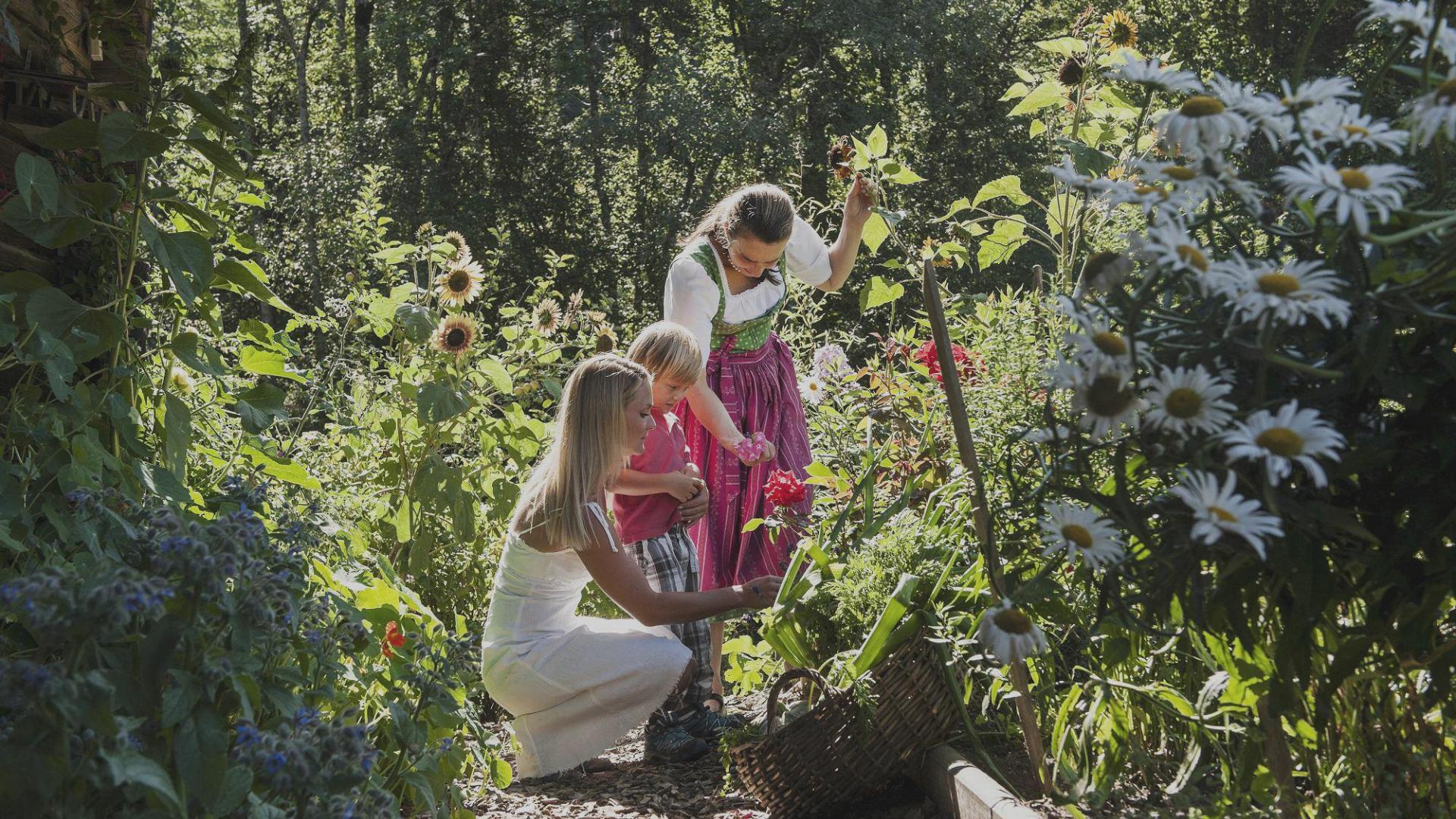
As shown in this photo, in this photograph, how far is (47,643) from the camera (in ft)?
3.92

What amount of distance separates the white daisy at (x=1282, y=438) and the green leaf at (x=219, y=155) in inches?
57.3

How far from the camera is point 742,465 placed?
146 inches

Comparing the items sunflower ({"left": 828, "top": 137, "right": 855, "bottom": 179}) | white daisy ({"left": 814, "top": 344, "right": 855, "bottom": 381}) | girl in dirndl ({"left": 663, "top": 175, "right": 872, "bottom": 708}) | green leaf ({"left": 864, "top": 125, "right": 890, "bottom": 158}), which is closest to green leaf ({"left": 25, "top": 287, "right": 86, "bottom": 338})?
green leaf ({"left": 864, "top": 125, "right": 890, "bottom": 158})

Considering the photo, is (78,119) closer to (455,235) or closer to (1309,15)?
(455,235)

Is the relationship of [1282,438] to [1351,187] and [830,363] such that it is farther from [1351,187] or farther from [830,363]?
[830,363]

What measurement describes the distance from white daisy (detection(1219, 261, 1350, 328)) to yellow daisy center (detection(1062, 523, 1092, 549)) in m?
0.29

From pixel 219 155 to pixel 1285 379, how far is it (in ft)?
4.89

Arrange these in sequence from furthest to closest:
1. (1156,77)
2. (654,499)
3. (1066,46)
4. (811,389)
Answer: (811,389) < (654,499) < (1066,46) < (1156,77)

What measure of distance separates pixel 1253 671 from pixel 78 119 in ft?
5.84

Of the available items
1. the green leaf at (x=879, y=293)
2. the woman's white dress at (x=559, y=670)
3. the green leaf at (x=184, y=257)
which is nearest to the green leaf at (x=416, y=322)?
the woman's white dress at (x=559, y=670)

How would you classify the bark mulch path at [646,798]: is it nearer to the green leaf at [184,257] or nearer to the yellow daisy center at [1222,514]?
the green leaf at [184,257]

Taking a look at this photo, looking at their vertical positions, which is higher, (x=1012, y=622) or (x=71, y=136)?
(x=71, y=136)

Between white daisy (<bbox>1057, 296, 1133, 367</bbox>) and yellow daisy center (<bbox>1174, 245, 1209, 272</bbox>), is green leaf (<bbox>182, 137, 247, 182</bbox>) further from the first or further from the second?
yellow daisy center (<bbox>1174, 245, 1209, 272</bbox>)

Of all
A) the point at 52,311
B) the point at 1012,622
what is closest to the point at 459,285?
the point at 52,311
